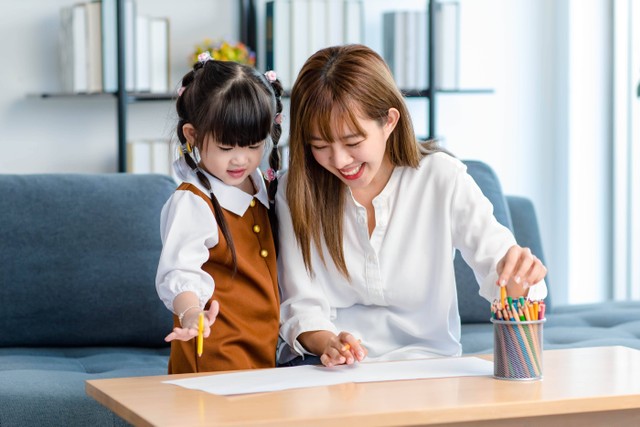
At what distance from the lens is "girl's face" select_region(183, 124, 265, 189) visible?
1.58 meters

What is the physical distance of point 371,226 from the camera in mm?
1727

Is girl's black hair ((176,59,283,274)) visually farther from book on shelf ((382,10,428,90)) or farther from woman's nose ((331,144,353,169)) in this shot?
book on shelf ((382,10,428,90))

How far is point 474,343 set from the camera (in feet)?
7.21

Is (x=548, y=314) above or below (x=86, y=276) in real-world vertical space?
below

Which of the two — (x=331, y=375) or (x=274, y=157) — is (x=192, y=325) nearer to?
(x=331, y=375)

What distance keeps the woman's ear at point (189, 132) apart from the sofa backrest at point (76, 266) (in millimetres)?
690

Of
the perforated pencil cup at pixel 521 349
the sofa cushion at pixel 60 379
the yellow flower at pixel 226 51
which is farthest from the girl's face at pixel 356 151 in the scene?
the yellow flower at pixel 226 51

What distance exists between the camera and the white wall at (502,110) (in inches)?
160

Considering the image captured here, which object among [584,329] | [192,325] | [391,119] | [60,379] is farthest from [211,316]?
[584,329]

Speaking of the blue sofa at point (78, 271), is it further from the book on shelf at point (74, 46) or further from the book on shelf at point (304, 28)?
the book on shelf at point (304, 28)

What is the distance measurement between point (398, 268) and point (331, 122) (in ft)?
0.98

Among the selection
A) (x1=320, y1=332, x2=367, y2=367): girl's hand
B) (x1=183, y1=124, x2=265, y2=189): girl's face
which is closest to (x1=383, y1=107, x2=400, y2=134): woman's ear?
(x1=183, y1=124, x2=265, y2=189): girl's face

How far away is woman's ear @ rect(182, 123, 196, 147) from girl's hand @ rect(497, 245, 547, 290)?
0.57 metres

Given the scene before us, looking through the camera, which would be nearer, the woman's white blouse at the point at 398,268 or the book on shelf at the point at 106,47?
the woman's white blouse at the point at 398,268
